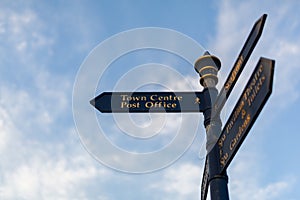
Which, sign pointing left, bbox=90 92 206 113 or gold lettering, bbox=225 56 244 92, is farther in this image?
sign pointing left, bbox=90 92 206 113

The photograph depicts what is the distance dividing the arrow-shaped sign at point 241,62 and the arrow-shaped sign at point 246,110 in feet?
1.00

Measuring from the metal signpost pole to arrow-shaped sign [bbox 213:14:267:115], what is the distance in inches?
6.8

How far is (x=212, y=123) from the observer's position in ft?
14.9

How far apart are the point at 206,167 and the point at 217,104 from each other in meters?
0.75

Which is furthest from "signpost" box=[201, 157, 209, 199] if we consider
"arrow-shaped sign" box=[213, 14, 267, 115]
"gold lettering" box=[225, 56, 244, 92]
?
"gold lettering" box=[225, 56, 244, 92]

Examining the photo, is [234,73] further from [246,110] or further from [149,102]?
[149,102]

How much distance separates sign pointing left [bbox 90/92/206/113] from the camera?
15.5 ft

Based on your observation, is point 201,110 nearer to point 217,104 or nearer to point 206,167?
point 217,104

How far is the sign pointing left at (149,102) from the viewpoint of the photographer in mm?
4715

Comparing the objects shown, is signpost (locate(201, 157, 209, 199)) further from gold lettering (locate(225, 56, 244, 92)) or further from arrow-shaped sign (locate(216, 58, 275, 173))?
gold lettering (locate(225, 56, 244, 92))

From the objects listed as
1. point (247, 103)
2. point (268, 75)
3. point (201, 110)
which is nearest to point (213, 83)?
point (201, 110)

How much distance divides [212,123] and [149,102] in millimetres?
815

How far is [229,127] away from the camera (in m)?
3.97

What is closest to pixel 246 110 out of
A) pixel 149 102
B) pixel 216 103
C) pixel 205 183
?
pixel 216 103
